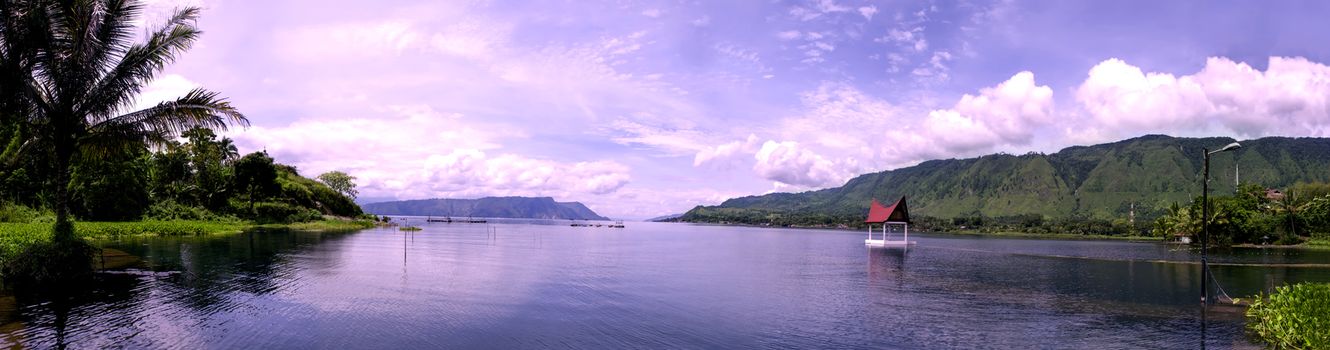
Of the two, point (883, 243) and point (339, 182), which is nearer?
point (883, 243)

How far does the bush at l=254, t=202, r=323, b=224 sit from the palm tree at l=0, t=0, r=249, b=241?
76.7 meters

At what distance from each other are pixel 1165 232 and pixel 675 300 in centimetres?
11706

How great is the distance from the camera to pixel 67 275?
22219 mm

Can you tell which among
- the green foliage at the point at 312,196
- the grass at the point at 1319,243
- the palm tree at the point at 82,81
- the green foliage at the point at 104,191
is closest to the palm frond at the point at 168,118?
the palm tree at the point at 82,81

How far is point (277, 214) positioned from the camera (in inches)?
3708

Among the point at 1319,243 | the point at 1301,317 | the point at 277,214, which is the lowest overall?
the point at 1319,243

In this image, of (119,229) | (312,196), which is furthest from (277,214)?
(119,229)

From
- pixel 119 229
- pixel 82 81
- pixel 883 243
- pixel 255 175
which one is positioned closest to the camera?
pixel 82 81

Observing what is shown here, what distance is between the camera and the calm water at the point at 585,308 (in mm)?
17422

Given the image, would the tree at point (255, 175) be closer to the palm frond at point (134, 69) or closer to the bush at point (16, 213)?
the bush at point (16, 213)

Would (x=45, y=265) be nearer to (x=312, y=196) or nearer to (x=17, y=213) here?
(x=17, y=213)

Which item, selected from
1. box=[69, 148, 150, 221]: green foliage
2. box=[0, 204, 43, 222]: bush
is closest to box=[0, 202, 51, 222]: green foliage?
box=[0, 204, 43, 222]: bush

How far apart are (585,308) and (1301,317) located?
764 inches

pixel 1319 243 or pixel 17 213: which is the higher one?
pixel 17 213
